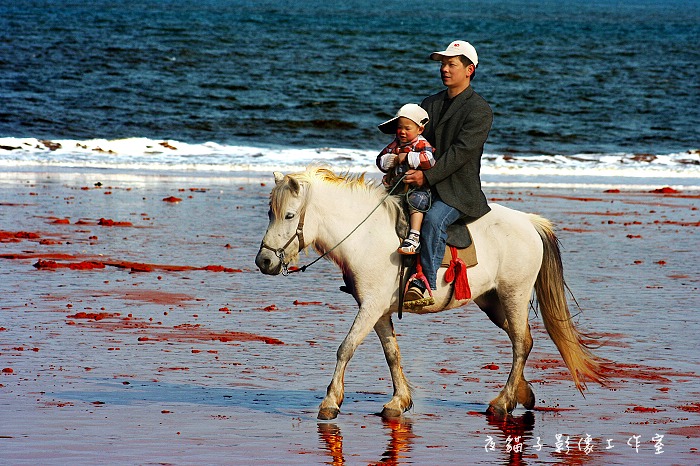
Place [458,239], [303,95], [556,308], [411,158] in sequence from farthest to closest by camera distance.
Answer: [303,95] → [556,308] → [458,239] → [411,158]

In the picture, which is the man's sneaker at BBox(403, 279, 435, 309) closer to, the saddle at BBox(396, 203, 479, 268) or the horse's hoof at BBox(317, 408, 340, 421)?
the saddle at BBox(396, 203, 479, 268)

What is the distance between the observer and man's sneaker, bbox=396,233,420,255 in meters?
6.89

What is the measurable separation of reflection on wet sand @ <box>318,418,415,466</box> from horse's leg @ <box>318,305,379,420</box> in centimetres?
9

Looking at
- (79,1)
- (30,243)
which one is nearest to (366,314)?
(30,243)

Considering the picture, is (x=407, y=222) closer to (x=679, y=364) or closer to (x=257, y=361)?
(x=257, y=361)

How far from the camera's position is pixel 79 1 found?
12344cm

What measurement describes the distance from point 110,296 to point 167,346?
7.30ft

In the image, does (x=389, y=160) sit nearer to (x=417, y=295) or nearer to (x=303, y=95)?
(x=417, y=295)

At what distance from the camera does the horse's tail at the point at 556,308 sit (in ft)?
25.2

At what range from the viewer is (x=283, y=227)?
6.84 meters

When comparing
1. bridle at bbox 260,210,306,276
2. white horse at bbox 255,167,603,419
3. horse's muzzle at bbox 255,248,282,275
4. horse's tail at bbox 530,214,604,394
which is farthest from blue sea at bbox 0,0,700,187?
horse's muzzle at bbox 255,248,282,275

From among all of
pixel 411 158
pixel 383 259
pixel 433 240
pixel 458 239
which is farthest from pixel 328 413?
pixel 411 158

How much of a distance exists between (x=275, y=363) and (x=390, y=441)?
2026 mm

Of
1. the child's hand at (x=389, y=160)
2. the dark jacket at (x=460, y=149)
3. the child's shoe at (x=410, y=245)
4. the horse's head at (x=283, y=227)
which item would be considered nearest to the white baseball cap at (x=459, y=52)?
the dark jacket at (x=460, y=149)
